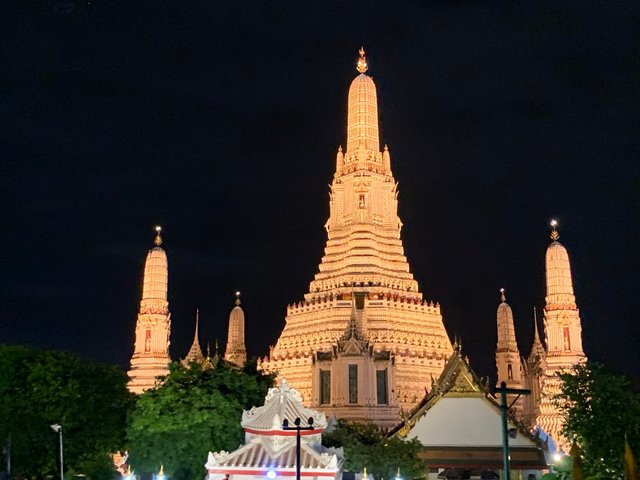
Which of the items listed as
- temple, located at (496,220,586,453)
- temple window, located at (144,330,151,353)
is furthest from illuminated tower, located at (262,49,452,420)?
temple window, located at (144,330,151,353)

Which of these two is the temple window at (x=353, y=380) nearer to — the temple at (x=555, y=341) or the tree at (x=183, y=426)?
the temple at (x=555, y=341)

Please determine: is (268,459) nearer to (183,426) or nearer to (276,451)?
(276,451)

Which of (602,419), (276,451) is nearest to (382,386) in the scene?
(602,419)

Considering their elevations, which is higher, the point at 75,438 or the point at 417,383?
the point at 417,383

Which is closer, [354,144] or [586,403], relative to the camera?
[586,403]

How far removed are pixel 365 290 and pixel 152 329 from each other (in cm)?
1780

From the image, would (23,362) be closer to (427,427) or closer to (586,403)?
(427,427)

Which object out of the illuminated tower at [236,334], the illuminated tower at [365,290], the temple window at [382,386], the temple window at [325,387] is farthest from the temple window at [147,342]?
the temple window at [382,386]

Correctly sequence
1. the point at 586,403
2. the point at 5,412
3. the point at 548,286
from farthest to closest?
the point at 548,286
the point at 5,412
the point at 586,403

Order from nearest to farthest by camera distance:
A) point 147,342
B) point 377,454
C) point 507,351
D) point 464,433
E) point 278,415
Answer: point 278,415, point 377,454, point 464,433, point 147,342, point 507,351

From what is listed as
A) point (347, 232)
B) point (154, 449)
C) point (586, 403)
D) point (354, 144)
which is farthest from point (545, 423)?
point (154, 449)

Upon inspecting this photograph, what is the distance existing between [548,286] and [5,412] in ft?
143

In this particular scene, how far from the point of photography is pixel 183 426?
29312mm

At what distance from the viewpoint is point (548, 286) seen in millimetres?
64562
